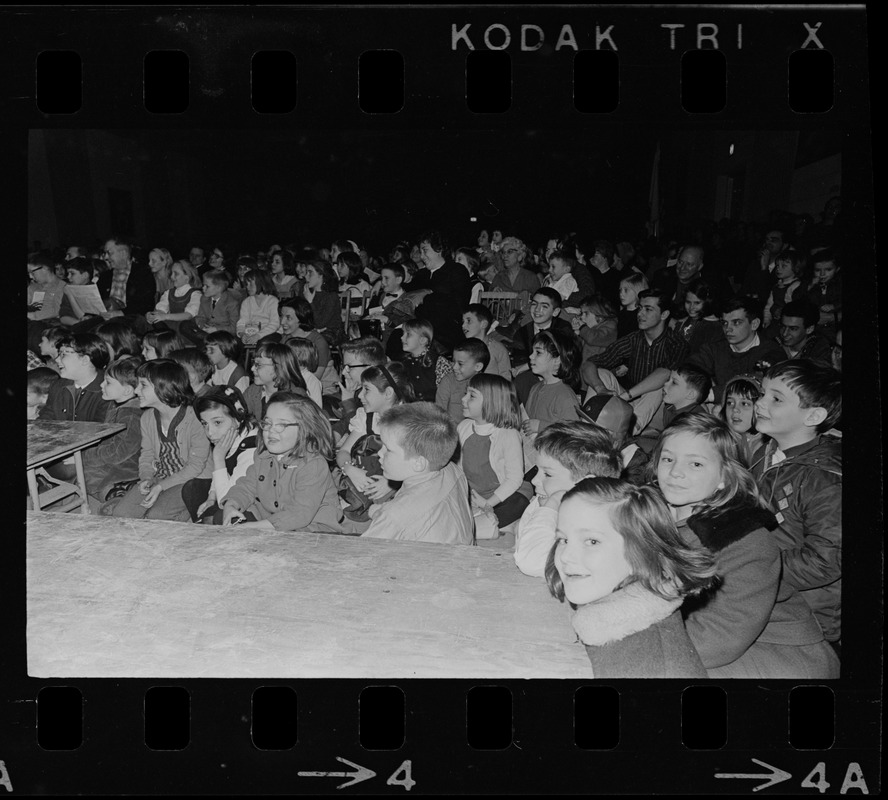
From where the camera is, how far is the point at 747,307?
133 inches

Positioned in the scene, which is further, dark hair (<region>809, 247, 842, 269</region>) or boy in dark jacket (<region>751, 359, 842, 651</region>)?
dark hair (<region>809, 247, 842, 269</region>)

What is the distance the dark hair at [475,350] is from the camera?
11.4 feet

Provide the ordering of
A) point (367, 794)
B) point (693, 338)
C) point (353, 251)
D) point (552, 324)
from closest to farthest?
point (367, 794) < point (693, 338) < point (552, 324) < point (353, 251)

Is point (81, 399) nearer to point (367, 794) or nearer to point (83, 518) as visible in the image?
point (83, 518)

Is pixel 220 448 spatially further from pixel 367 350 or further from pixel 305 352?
pixel 367 350

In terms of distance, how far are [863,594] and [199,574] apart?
7.07 feet

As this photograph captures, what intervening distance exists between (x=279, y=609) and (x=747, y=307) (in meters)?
2.02

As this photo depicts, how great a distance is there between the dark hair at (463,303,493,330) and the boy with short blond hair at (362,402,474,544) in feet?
2.00

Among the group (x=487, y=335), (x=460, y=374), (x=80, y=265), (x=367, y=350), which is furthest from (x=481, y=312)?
(x=80, y=265)

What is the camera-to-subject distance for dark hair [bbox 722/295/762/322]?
336 cm

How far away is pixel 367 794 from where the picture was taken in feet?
9.03

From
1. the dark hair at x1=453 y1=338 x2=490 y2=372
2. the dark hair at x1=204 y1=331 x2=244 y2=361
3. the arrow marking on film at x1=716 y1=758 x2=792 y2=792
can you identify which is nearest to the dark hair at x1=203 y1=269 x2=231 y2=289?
the dark hair at x1=204 y1=331 x2=244 y2=361

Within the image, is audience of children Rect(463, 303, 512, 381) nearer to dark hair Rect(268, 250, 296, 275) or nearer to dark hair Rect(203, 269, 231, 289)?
dark hair Rect(203, 269, 231, 289)

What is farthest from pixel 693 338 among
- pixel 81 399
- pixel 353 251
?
pixel 353 251
